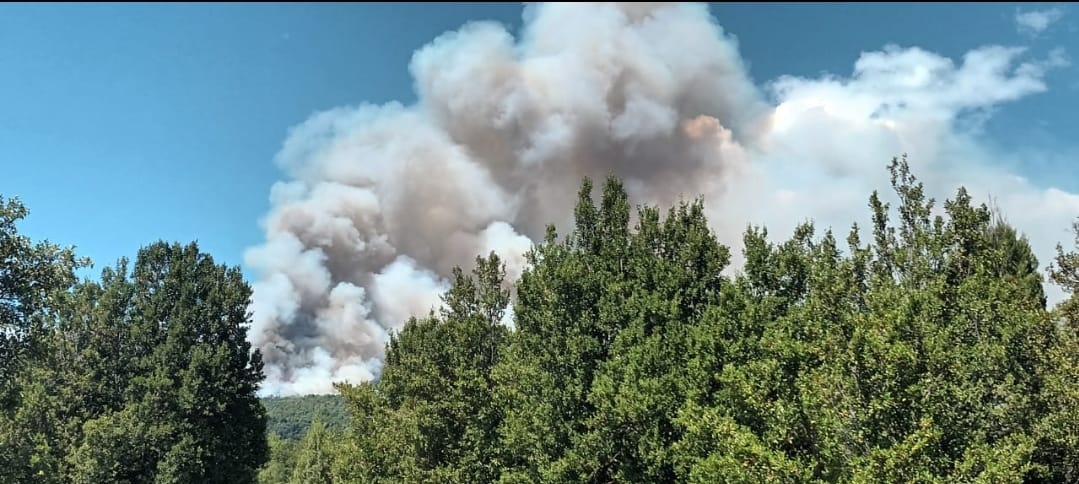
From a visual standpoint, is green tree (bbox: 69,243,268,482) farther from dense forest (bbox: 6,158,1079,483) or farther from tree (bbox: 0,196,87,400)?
tree (bbox: 0,196,87,400)

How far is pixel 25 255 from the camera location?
26266mm

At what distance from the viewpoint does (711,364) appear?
24.4 metres

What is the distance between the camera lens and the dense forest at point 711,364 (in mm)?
18078

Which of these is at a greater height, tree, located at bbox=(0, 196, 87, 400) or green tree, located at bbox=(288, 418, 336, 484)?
tree, located at bbox=(0, 196, 87, 400)

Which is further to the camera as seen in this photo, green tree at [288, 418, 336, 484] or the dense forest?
green tree at [288, 418, 336, 484]

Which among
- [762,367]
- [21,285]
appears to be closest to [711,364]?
[762,367]

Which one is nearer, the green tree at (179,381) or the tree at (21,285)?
the tree at (21,285)

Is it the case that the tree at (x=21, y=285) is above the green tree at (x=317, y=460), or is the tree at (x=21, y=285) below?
above

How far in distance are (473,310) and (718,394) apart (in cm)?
2132

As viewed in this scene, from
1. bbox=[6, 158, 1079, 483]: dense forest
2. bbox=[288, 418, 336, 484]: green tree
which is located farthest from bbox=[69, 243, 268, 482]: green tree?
bbox=[288, 418, 336, 484]: green tree

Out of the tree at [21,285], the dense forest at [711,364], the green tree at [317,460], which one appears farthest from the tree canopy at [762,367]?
the green tree at [317,460]

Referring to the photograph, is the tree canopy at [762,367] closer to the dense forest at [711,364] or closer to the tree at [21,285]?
the dense forest at [711,364]

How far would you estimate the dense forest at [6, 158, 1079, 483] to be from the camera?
1808cm

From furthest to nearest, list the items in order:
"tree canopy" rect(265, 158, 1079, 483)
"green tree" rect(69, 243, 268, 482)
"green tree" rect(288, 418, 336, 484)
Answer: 1. "green tree" rect(288, 418, 336, 484)
2. "green tree" rect(69, 243, 268, 482)
3. "tree canopy" rect(265, 158, 1079, 483)
